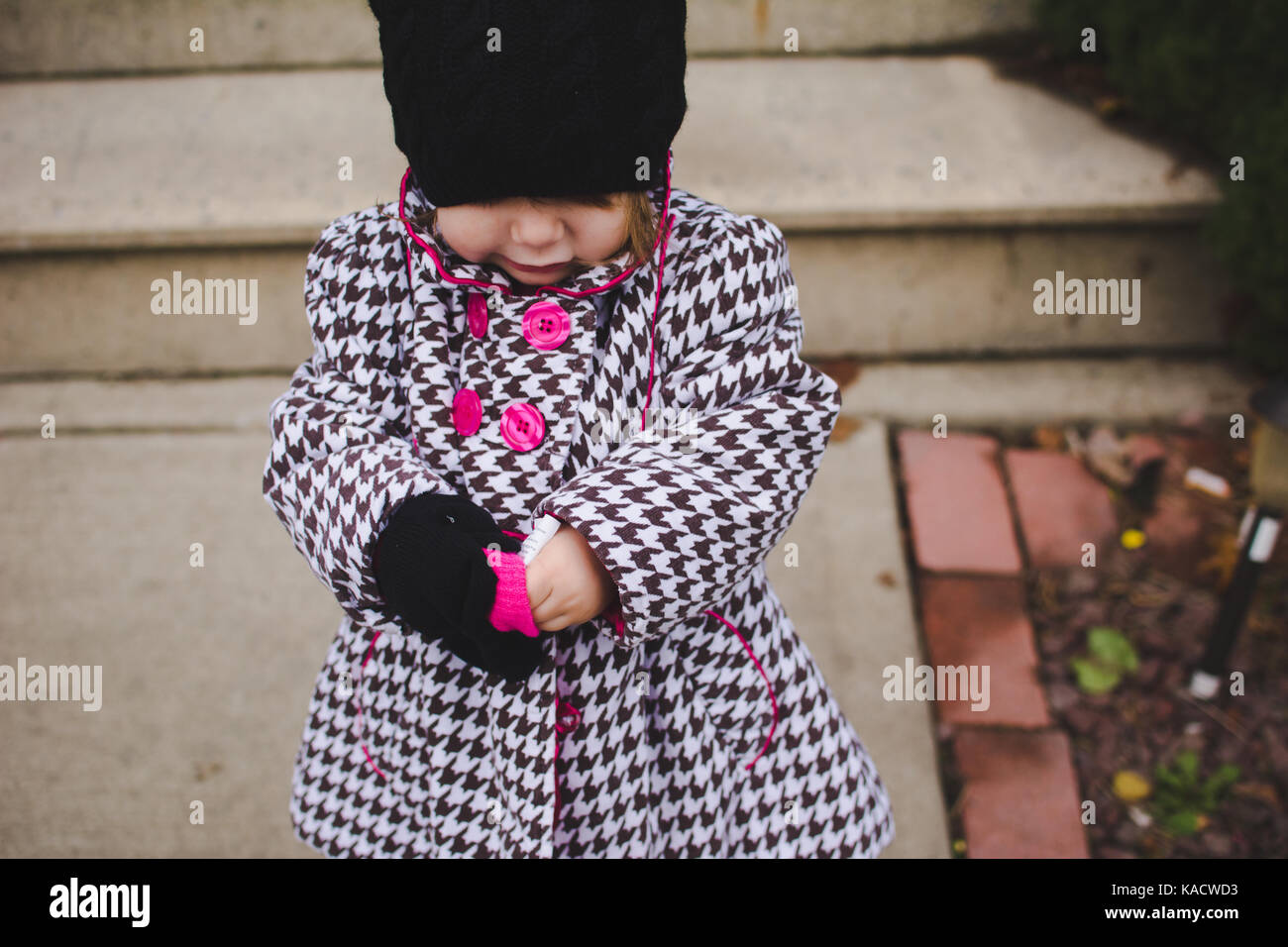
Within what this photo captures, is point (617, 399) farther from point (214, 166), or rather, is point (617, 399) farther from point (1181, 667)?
point (214, 166)

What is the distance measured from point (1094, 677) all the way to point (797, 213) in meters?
1.19

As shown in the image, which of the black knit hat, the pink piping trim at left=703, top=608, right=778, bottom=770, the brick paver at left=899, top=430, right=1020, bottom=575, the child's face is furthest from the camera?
the brick paver at left=899, top=430, right=1020, bottom=575

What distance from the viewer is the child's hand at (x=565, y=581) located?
3.02 feet

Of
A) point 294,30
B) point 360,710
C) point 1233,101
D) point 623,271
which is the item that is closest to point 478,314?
point 623,271

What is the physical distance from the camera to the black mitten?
0.90m

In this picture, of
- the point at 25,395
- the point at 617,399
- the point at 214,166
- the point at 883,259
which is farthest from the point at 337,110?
the point at 617,399

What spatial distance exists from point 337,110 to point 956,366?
5.81 feet

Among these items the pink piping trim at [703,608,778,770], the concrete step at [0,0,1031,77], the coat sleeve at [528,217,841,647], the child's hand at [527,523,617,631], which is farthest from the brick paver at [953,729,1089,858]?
the concrete step at [0,0,1031,77]

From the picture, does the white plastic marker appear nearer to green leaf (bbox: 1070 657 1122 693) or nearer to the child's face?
the child's face

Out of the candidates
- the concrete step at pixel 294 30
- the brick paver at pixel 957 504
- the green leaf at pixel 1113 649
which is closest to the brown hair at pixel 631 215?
the brick paver at pixel 957 504

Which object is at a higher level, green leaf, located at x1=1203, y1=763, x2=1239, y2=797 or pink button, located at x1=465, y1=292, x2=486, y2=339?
pink button, located at x1=465, y1=292, x2=486, y2=339

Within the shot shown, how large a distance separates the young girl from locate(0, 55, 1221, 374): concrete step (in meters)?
1.31

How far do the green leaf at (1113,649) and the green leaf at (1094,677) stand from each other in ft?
0.06
